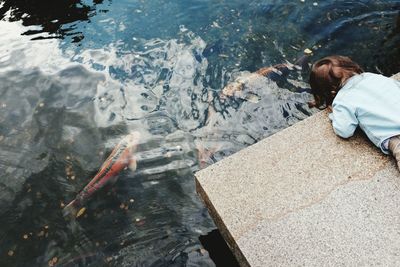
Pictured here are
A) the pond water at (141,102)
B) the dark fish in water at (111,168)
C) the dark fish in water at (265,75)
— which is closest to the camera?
the pond water at (141,102)

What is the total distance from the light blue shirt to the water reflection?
211 inches

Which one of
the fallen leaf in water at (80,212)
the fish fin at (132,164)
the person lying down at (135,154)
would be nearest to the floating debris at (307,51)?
the person lying down at (135,154)

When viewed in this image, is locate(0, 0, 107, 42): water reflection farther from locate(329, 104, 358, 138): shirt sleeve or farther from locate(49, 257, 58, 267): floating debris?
locate(329, 104, 358, 138): shirt sleeve

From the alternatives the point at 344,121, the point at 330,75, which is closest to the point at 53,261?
the point at 344,121

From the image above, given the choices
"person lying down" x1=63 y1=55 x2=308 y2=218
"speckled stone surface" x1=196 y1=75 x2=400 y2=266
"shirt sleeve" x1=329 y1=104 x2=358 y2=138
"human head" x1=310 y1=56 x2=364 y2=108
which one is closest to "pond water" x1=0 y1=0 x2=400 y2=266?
"person lying down" x1=63 y1=55 x2=308 y2=218

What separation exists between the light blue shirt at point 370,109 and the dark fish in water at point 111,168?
2.65 m

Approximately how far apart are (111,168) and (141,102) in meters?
1.32

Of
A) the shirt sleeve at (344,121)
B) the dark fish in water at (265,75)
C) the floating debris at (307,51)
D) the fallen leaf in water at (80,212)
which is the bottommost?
the fallen leaf in water at (80,212)

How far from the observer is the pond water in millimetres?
4188

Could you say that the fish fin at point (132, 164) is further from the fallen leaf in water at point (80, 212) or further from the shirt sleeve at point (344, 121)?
the shirt sleeve at point (344, 121)

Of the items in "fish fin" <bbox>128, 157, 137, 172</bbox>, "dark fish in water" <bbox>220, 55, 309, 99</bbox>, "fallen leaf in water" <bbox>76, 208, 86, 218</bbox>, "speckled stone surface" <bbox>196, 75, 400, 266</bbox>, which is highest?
"speckled stone surface" <bbox>196, 75, 400, 266</bbox>

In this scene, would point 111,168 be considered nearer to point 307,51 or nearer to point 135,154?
point 135,154

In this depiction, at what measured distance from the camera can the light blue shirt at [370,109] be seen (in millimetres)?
3209

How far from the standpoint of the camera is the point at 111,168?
15.6 feet
